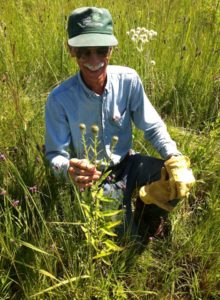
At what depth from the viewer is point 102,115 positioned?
1860 mm

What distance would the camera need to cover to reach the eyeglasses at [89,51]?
162 centimetres

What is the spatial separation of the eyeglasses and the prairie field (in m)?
0.34

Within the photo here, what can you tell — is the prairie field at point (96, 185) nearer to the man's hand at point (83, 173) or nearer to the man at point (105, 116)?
the man's hand at point (83, 173)

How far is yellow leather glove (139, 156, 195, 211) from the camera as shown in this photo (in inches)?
63.6

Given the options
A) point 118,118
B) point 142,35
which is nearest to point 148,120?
point 118,118

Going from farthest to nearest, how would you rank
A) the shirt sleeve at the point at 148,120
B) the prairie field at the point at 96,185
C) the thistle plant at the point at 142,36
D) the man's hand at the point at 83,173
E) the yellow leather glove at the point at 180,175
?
the thistle plant at the point at 142,36, the shirt sleeve at the point at 148,120, the yellow leather glove at the point at 180,175, the prairie field at the point at 96,185, the man's hand at the point at 83,173

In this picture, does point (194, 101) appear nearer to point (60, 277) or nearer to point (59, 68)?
point (59, 68)

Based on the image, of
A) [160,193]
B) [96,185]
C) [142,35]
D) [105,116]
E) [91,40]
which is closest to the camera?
[96,185]

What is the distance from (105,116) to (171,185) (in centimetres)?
49

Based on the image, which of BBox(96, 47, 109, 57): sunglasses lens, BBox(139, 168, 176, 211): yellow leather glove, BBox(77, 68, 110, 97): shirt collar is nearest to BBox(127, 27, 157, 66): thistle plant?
BBox(77, 68, 110, 97): shirt collar

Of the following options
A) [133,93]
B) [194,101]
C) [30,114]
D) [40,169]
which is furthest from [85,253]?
[194,101]

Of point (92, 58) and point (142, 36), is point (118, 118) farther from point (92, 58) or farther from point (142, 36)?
point (142, 36)

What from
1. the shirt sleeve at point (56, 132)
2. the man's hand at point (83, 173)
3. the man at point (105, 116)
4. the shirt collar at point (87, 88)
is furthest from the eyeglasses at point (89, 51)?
the man's hand at point (83, 173)

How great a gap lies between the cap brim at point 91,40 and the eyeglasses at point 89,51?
0.12 ft
